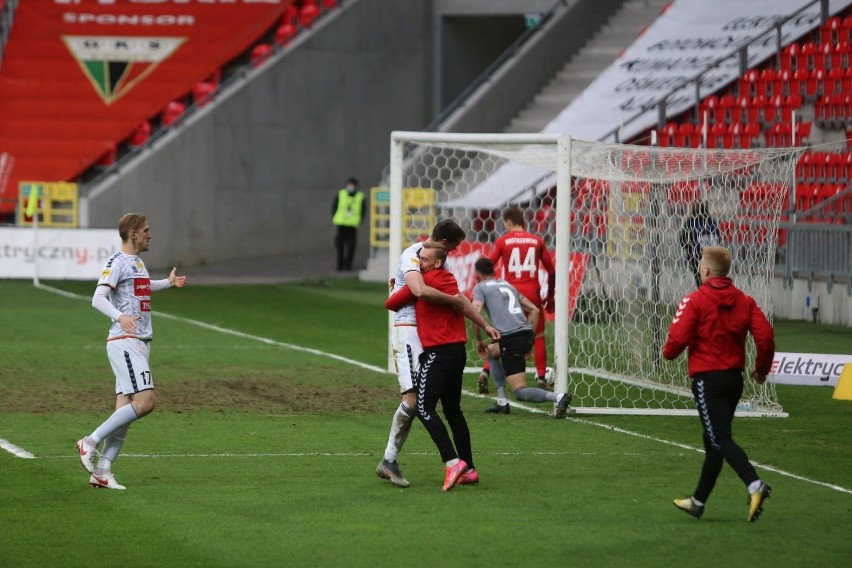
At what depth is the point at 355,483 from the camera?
10406 millimetres

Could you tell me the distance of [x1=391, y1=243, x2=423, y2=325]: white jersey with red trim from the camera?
10.3 metres

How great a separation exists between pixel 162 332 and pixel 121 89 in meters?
15.9

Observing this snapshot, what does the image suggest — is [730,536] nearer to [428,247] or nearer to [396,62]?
[428,247]

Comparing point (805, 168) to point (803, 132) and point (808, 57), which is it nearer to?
point (803, 132)

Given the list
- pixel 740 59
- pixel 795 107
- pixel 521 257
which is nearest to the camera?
pixel 521 257

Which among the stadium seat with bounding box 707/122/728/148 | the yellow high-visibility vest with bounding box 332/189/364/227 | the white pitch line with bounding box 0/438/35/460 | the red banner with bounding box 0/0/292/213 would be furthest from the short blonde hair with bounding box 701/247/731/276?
the red banner with bounding box 0/0/292/213

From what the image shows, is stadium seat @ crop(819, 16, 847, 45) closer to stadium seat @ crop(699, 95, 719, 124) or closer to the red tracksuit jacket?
stadium seat @ crop(699, 95, 719, 124)

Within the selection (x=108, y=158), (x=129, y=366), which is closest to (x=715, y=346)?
(x=129, y=366)

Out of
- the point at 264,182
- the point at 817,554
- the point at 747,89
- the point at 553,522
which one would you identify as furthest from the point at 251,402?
the point at 264,182

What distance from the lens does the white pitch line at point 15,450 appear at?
37.4 ft

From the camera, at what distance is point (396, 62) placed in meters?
37.3

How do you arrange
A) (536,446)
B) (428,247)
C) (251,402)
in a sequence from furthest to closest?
(251,402) → (536,446) → (428,247)

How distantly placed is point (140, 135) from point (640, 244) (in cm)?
2084

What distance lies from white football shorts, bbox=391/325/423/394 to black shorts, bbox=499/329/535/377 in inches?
131
